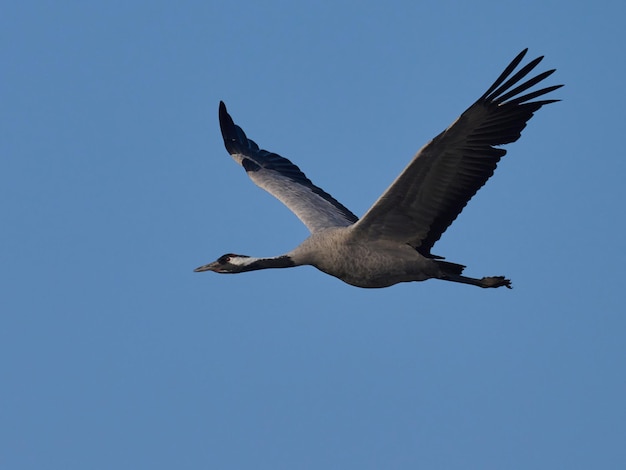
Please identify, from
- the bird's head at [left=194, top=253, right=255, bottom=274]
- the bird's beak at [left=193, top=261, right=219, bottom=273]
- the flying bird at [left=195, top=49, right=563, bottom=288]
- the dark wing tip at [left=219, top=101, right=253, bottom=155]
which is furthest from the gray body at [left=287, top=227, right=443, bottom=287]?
the dark wing tip at [left=219, top=101, right=253, bottom=155]

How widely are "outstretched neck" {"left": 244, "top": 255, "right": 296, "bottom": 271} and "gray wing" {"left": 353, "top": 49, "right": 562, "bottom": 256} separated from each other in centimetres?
126

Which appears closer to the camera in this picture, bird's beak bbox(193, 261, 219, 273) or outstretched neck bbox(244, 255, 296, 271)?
outstretched neck bbox(244, 255, 296, 271)

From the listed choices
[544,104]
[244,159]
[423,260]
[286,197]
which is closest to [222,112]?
[244,159]

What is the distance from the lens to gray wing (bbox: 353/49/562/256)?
1104cm

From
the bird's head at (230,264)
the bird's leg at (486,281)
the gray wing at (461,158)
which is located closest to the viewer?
the gray wing at (461,158)

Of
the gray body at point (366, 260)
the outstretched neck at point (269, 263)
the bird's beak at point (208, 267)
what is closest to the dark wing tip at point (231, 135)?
the bird's beak at point (208, 267)

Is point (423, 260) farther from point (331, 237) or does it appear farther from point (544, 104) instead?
point (544, 104)

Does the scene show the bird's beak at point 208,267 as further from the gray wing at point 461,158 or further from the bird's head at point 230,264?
the gray wing at point 461,158

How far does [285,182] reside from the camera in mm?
15312

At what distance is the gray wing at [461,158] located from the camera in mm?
11039

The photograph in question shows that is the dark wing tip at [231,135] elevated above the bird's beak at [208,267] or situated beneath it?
elevated above

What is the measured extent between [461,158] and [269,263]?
2.86 meters

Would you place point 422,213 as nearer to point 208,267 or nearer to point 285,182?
point 208,267

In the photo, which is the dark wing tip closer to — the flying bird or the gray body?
the flying bird
